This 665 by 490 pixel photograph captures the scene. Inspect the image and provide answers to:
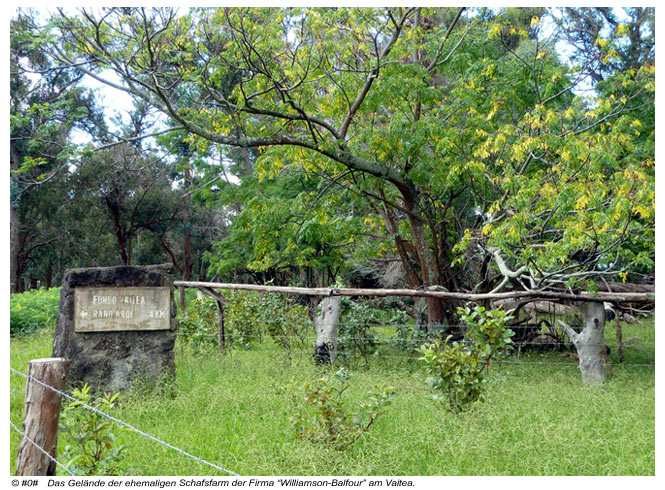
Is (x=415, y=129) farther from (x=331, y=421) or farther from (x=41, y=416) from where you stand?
(x=41, y=416)

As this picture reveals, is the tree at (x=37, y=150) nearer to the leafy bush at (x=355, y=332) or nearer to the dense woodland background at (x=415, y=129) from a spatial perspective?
the dense woodland background at (x=415, y=129)

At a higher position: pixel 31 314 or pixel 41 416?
pixel 31 314

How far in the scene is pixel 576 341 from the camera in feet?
21.8

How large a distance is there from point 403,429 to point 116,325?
3.29m

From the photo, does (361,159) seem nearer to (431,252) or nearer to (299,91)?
(299,91)

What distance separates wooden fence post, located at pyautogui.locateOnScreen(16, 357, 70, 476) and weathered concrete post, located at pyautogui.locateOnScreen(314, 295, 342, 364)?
415 cm

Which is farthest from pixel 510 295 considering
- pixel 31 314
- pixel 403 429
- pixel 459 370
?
pixel 31 314

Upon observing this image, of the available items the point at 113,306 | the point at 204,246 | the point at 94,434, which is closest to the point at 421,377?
the point at 113,306

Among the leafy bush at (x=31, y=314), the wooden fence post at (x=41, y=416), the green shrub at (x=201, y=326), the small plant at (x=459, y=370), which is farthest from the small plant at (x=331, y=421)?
the leafy bush at (x=31, y=314)

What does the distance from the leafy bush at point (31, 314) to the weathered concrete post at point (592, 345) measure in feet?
31.8

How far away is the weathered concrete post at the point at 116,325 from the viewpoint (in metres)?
5.94

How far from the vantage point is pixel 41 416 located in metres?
3.43

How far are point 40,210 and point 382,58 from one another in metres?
16.6

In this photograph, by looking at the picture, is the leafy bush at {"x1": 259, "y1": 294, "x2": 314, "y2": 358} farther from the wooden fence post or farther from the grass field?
the wooden fence post
